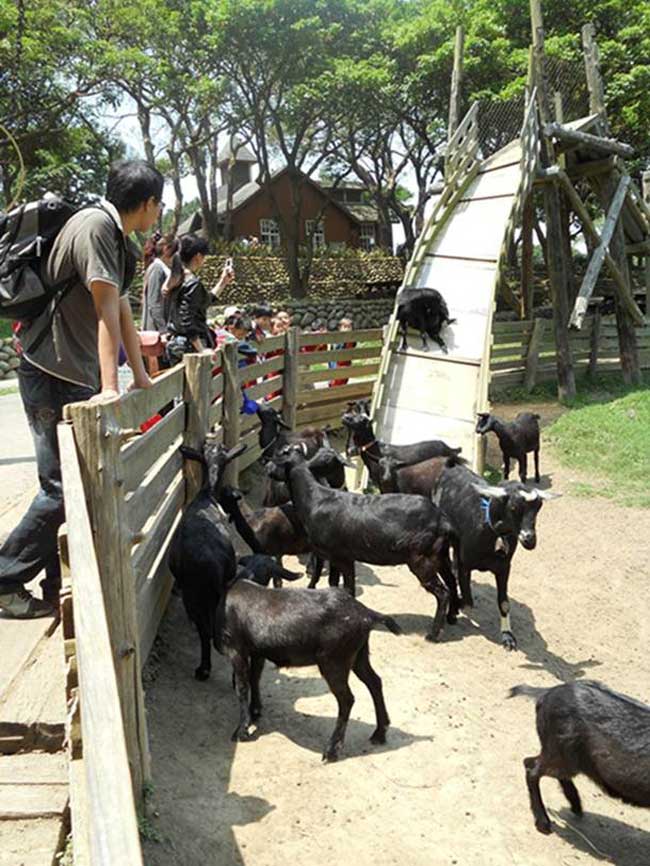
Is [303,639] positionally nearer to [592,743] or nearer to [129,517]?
[129,517]

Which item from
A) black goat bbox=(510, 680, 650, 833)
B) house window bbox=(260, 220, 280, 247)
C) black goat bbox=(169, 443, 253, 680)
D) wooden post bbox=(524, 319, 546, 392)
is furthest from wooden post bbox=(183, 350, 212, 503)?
house window bbox=(260, 220, 280, 247)

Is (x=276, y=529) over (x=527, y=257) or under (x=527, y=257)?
under

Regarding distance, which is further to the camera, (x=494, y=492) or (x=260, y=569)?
(x=494, y=492)

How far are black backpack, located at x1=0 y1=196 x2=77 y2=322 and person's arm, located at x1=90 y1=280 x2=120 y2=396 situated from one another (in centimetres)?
29

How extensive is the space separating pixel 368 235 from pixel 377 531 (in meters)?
40.0

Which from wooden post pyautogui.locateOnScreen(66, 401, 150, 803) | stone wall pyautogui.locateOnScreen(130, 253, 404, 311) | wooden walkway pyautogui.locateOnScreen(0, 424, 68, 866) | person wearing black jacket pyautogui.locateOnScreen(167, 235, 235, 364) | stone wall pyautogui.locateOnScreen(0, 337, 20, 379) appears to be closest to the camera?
wooden walkway pyautogui.locateOnScreen(0, 424, 68, 866)

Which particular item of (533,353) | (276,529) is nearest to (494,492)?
(276,529)

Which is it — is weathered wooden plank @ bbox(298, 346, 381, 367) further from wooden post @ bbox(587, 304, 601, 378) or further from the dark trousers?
the dark trousers

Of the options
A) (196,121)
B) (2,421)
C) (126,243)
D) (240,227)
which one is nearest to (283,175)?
(240,227)

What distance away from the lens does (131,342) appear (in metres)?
3.81

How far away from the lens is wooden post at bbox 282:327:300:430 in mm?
9844

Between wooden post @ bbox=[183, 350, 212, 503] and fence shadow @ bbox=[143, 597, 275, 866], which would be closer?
fence shadow @ bbox=[143, 597, 275, 866]

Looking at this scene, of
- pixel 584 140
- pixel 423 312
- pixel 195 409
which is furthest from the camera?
pixel 584 140

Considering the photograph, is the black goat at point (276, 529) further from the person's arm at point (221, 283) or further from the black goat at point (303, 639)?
the person's arm at point (221, 283)
